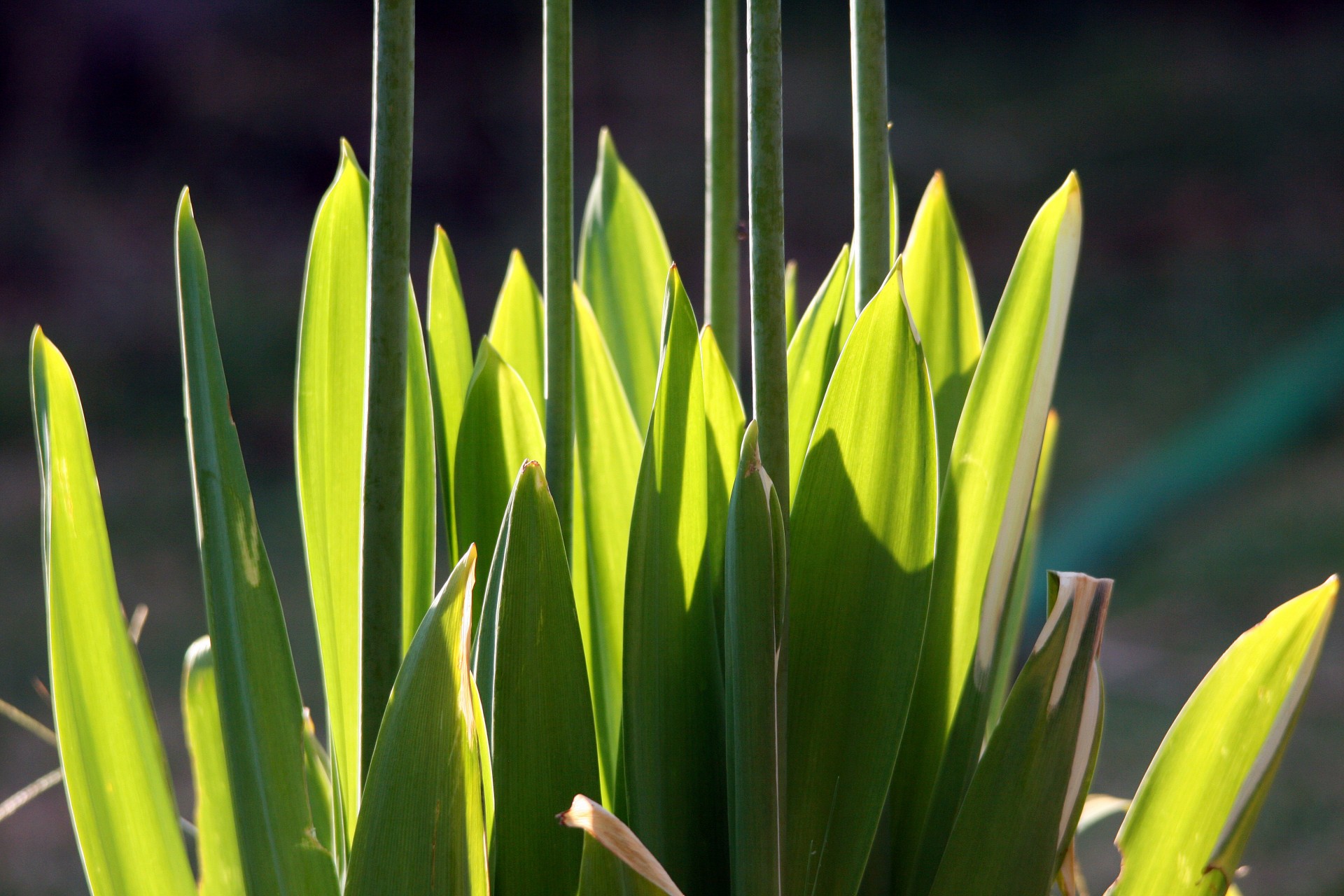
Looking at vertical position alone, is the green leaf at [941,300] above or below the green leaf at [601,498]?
above

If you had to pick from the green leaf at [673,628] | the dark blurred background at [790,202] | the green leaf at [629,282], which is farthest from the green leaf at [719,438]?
the dark blurred background at [790,202]

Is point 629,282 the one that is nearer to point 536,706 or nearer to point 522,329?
point 522,329

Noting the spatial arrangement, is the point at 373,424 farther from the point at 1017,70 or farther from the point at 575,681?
the point at 1017,70

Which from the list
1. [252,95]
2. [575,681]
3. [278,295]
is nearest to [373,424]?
[575,681]

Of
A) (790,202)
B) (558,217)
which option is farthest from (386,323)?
(790,202)

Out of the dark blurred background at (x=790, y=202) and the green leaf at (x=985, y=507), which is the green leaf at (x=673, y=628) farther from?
the dark blurred background at (x=790, y=202)
